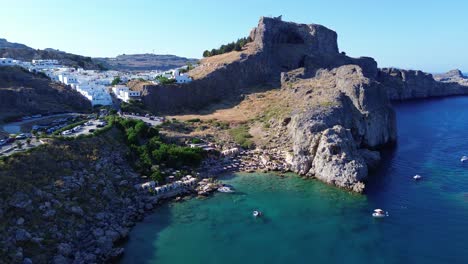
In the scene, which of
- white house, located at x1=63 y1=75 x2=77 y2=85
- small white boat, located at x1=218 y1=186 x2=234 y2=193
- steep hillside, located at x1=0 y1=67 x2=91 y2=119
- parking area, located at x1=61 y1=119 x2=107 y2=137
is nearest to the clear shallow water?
small white boat, located at x1=218 y1=186 x2=234 y2=193

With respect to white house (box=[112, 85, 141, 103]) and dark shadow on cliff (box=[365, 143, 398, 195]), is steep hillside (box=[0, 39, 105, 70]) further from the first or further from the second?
dark shadow on cliff (box=[365, 143, 398, 195])

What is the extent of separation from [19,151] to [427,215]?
1610 inches

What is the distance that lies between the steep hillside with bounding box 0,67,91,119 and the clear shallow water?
114 ft

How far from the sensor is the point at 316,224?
35.6m

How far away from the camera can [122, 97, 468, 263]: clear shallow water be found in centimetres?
3073

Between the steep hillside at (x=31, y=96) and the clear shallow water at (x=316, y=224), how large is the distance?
114 feet

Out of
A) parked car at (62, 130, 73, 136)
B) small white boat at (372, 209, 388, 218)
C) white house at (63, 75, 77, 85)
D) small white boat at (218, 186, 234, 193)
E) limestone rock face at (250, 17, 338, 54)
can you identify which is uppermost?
limestone rock face at (250, 17, 338, 54)

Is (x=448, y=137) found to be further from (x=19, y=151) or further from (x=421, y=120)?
(x=19, y=151)

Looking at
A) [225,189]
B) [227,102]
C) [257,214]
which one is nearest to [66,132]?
[225,189]

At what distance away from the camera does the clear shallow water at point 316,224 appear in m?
30.7

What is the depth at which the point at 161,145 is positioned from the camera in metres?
→ 50.9

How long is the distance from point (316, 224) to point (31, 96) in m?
52.2

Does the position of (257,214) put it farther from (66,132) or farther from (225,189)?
(66,132)

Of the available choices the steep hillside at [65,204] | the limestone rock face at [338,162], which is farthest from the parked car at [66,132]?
the limestone rock face at [338,162]
